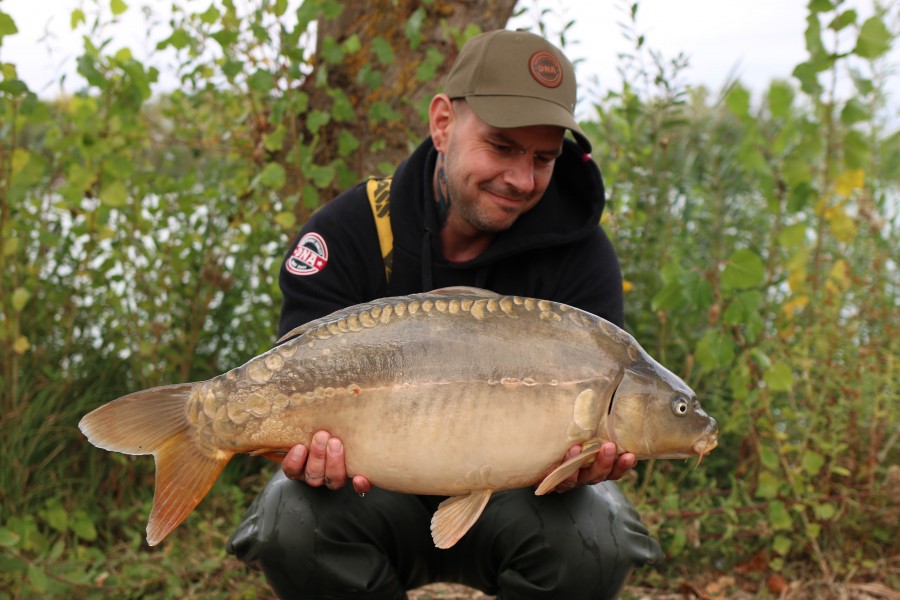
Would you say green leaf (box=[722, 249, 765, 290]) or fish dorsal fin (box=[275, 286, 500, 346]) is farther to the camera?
green leaf (box=[722, 249, 765, 290])

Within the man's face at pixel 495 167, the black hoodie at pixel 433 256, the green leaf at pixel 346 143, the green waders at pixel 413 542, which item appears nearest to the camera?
the green waders at pixel 413 542

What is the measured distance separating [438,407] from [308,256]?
61cm

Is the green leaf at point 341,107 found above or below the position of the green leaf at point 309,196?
above

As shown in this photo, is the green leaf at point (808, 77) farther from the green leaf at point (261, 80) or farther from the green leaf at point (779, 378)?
the green leaf at point (261, 80)

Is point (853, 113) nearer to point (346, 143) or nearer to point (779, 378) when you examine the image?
point (779, 378)

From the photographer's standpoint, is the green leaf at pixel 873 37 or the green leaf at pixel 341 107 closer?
the green leaf at pixel 873 37

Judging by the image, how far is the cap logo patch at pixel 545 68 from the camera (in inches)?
76.3

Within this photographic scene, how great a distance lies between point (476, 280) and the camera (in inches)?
81.0

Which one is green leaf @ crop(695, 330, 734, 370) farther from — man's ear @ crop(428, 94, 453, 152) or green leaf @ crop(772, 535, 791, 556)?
man's ear @ crop(428, 94, 453, 152)

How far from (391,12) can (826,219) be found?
1.33m

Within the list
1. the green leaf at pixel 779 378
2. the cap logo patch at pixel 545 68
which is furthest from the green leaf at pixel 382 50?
the green leaf at pixel 779 378

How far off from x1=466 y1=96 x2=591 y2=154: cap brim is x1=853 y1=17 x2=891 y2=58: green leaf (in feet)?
2.44

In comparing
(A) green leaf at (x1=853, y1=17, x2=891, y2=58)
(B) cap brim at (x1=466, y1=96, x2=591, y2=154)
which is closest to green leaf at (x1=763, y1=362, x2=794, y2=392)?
(A) green leaf at (x1=853, y1=17, x2=891, y2=58)

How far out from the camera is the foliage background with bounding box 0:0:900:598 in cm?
240
